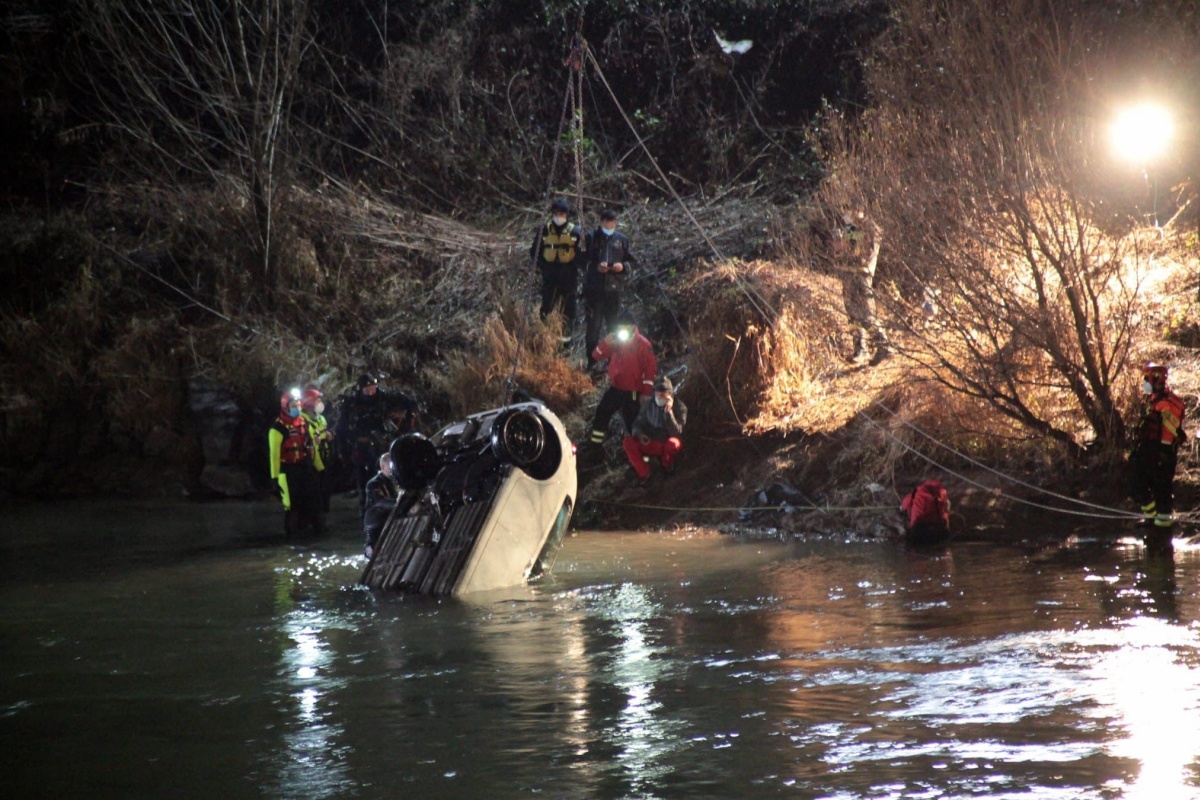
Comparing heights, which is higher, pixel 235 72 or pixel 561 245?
pixel 235 72

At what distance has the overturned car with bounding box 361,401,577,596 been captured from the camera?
36.3ft

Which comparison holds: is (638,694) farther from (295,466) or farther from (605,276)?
(605,276)

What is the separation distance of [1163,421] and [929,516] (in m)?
2.35

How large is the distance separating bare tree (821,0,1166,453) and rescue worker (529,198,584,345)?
5204 millimetres

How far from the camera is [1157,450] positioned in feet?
38.6

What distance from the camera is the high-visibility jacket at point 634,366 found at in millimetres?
15891

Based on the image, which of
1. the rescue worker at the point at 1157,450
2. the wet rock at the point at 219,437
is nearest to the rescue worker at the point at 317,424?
the wet rock at the point at 219,437

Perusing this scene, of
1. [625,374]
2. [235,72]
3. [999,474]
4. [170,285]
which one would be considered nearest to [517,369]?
[625,374]

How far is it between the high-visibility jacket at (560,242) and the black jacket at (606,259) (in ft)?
1.39

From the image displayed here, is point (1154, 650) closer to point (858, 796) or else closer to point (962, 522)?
point (858, 796)

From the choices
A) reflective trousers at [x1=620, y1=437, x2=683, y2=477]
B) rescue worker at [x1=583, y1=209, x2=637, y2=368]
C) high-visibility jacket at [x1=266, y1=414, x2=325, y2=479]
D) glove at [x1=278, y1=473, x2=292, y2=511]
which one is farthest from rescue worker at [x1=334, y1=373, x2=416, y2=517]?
rescue worker at [x1=583, y1=209, x2=637, y2=368]

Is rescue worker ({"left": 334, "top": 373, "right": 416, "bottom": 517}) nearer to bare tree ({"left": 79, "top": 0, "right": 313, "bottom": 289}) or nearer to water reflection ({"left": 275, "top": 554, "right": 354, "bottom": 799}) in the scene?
water reflection ({"left": 275, "top": 554, "right": 354, "bottom": 799})

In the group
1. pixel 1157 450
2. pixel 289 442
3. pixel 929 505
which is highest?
pixel 289 442

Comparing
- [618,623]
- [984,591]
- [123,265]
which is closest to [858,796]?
[618,623]
